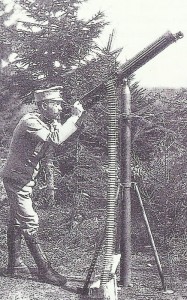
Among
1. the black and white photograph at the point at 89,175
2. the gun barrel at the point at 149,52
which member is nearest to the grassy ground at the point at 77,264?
the black and white photograph at the point at 89,175

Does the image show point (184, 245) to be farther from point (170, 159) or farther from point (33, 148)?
point (33, 148)

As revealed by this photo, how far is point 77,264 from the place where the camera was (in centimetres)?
571

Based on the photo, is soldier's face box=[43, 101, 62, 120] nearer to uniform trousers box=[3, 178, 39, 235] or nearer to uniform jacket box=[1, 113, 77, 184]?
uniform jacket box=[1, 113, 77, 184]

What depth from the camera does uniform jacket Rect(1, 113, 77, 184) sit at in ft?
15.2

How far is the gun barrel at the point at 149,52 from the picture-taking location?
13.7 ft

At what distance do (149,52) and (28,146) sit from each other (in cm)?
168

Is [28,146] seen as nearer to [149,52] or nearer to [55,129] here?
[55,129]

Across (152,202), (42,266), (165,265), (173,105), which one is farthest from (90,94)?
(173,105)

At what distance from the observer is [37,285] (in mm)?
4719

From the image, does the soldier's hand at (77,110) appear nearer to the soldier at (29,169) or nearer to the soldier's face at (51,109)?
the soldier at (29,169)

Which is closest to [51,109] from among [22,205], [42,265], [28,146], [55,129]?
[55,129]

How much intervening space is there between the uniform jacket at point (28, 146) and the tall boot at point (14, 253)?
687mm

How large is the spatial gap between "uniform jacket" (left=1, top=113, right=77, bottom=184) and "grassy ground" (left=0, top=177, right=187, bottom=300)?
1.22 metres

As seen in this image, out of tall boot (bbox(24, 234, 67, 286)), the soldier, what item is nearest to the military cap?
the soldier
